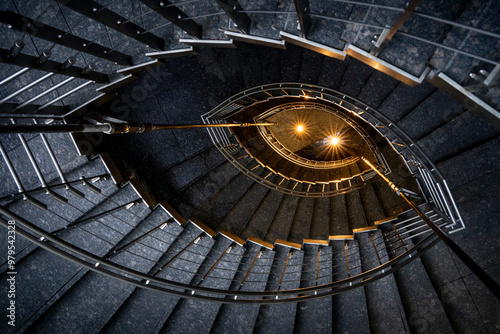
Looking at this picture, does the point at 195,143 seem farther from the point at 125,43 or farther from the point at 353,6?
the point at 353,6

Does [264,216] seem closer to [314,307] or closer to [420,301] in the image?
[314,307]

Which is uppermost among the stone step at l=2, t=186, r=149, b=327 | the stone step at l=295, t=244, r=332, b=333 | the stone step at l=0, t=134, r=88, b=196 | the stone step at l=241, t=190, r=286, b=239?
Result: the stone step at l=241, t=190, r=286, b=239

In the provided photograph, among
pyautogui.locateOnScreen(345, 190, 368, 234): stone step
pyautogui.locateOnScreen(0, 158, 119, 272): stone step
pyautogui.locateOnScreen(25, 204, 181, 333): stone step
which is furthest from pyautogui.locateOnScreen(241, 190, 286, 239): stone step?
pyautogui.locateOnScreen(0, 158, 119, 272): stone step

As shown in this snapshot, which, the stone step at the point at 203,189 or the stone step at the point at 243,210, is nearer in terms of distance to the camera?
the stone step at the point at 203,189

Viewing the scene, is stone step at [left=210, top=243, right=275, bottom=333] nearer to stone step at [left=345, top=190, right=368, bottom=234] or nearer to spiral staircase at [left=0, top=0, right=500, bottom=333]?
spiral staircase at [left=0, top=0, right=500, bottom=333]

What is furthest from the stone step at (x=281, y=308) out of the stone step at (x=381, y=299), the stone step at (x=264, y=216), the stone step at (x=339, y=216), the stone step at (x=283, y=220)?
the stone step at (x=381, y=299)

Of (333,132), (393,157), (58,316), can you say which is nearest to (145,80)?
(58,316)

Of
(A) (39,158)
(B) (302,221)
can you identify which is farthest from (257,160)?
(A) (39,158)

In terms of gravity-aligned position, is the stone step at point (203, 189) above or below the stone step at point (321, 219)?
below

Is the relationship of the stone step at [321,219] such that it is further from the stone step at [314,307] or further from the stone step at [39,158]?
the stone step at [39,158]
